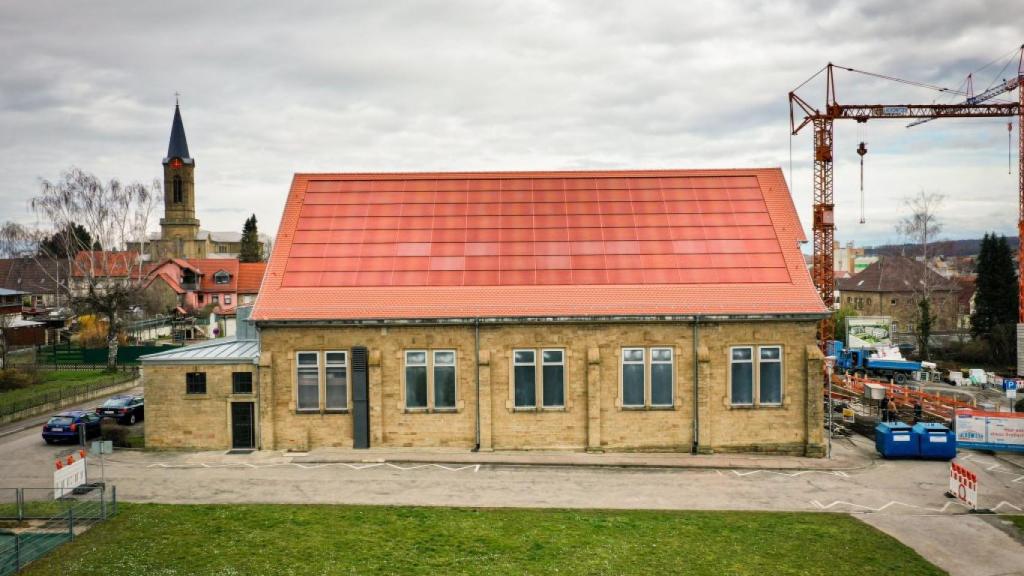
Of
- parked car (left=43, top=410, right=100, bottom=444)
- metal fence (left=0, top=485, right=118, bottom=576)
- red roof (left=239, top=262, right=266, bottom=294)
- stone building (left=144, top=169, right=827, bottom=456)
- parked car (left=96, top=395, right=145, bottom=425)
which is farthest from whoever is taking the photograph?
red roof (left=239, top=262, right=266, bottom=294)

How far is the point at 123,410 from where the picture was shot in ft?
105

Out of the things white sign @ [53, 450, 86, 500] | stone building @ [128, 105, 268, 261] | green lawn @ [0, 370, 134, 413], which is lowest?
green lawn @ [0, 370, 134, 413]

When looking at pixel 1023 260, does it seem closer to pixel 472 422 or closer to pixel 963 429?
pixel 963 429

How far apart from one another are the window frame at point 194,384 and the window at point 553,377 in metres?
12.4

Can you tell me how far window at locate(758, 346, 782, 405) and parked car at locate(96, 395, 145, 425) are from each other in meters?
25.8

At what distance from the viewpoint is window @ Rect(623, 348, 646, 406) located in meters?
26.3

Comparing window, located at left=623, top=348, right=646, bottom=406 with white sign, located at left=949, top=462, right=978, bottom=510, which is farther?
window, located at left=623, top=348, right=646, bottom=406

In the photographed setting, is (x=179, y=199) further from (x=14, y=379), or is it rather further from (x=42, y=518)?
(x=42, y=518)

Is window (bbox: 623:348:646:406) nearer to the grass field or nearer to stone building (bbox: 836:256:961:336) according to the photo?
the grass field

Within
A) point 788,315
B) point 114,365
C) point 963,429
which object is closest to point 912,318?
Answer: point 963,429

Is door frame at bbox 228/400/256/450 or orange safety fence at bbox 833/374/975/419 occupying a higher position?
door frame at bbox 228/400/256/450

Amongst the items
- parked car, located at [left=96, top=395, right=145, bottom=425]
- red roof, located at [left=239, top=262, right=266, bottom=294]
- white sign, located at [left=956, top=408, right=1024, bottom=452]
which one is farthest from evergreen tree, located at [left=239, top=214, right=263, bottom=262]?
white sign, located at [left=956, top=408, right=1024, bottom=452]

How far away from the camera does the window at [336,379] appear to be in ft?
86.7

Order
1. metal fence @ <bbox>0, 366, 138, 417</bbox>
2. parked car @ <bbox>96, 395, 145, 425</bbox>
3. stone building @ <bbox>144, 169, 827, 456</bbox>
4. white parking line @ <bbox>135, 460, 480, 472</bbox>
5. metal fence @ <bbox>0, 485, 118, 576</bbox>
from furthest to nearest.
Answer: metal fence @ <bbox>0, 366, 138, 417</bbox>
parked car @ <bbox>96, 395, 145, 425</bbox>
stone building @ <bbox>144, 169, 827, 456</bbox>
white parking line @ <bbox>135, 460, 480, 472</bbox>
metal fence @ <bbox>0, 485, 118, 576</bbox>
